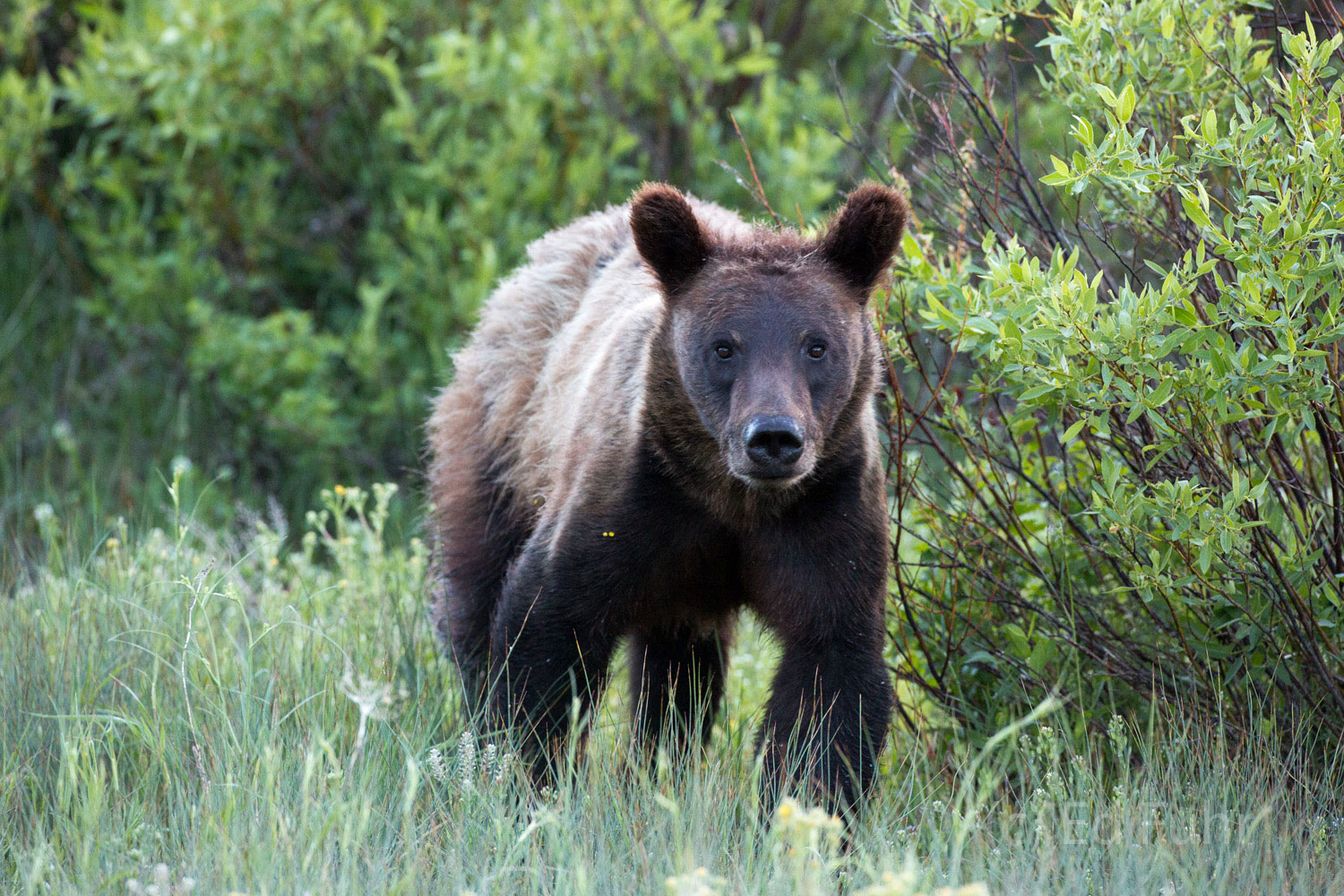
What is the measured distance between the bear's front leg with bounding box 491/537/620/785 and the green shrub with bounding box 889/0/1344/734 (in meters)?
1.28

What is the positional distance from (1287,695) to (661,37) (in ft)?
19.2

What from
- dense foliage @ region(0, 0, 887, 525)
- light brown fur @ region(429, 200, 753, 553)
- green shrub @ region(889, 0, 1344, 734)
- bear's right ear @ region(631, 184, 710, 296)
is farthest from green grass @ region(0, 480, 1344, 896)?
dense foliage @ region(0, 0, 887, 525)

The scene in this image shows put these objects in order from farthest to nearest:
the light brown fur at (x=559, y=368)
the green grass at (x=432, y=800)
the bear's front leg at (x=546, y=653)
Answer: the light brown fur at (x=559, y=368) → the bear's front leg at (x=546, y=653) → the green grass at (x=432, y=800)

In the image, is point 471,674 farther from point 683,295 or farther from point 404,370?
point 404,370

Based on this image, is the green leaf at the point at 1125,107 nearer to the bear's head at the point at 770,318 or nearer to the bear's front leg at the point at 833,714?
the bear's head at the point at 770,318

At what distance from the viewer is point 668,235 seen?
4.47 m

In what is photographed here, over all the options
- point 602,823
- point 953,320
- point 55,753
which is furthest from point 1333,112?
point 55,753

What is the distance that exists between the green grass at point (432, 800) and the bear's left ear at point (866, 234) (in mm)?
1541

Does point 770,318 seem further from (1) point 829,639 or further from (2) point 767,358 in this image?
(1) point 829,639

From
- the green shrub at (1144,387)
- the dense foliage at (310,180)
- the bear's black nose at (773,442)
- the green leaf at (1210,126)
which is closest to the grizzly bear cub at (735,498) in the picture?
the bear's black nose at (773,442)

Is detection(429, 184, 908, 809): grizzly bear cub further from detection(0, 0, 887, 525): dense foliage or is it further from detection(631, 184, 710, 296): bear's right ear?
detection(0, 0, 887, 525): dense foliage

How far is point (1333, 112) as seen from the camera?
3775 mm

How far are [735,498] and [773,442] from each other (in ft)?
1.57

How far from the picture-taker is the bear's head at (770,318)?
13.3 feet
